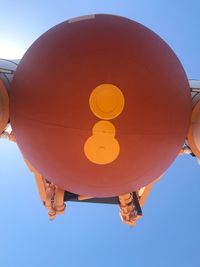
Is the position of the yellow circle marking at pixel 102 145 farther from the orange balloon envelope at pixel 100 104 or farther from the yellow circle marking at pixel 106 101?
the yellow circle marking at pixel 106 101

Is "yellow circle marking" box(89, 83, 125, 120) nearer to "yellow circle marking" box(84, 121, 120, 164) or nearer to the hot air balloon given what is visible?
the hot air balloon

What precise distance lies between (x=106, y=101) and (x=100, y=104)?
8 cm

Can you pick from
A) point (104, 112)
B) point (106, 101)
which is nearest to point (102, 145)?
point (104, 112)

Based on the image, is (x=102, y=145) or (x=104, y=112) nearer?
(x=104, y=112)

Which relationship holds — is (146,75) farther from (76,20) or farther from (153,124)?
(76,20)

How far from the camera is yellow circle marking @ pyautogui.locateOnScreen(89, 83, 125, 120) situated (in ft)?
12.7

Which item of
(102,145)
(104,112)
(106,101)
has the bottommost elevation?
(102,145)

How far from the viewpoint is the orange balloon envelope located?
153 inches

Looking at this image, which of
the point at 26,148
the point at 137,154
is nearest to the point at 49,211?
the point at 26,148

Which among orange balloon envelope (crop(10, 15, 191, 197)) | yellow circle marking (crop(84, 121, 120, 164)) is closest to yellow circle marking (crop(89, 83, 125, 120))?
orange balloon envelope (crop(10, 15, 191, 197))

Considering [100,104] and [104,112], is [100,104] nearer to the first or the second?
[100,104]

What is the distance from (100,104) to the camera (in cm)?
389

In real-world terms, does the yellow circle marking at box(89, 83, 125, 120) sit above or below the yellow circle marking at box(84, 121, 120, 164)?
above

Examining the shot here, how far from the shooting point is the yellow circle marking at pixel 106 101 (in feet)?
12.7
